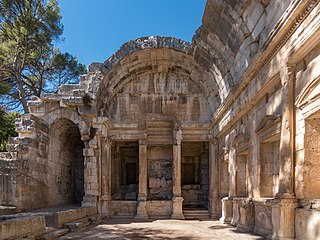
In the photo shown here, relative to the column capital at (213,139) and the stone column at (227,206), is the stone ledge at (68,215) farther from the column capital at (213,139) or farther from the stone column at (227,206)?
the column capital at (213,139)

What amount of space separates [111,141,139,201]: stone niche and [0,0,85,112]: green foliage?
560cm

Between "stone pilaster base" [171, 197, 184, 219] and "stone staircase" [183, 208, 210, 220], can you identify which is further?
"stone staircase" [183, 208, 210, 220]

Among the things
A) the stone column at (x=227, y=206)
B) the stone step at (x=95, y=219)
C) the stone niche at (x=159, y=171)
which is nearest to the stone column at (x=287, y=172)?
the stone column at (x=227, y=206)

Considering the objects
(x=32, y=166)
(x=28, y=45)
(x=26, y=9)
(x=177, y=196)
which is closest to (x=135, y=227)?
(x=177, y=196)

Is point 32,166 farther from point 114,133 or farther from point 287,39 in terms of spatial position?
point 287,39

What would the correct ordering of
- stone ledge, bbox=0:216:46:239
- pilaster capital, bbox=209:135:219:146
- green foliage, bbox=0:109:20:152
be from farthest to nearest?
green foliage, bbox=0:109:20:152 → pilaster capital, bbox=209:135:219:146 → stone ledge, bbox=0:216:46:239

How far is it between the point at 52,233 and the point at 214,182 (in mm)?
6377

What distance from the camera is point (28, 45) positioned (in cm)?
1336

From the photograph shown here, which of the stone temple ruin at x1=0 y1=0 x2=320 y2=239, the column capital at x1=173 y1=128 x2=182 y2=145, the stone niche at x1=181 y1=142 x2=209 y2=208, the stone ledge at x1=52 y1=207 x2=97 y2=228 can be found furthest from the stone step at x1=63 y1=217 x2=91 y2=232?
the stone niche at x1=181 y1=142 x2=209 y2=208

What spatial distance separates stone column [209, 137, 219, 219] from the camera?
33.4ft

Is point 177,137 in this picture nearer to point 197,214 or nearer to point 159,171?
point 159,171

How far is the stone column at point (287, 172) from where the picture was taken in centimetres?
449

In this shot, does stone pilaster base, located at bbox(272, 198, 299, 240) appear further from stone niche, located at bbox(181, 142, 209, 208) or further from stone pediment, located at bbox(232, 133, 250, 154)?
stone niche, located at bbox(181, 142, 209, 208)

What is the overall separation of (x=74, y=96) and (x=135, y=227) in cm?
515
